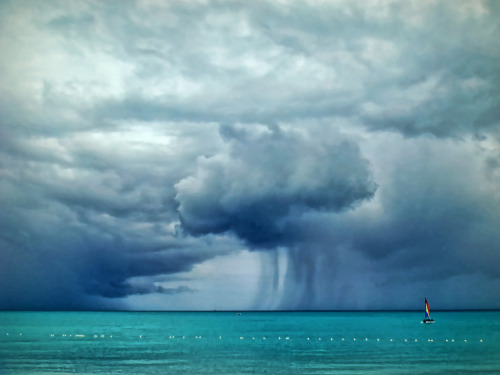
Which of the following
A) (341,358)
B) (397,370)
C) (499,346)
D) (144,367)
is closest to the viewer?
(397,370)

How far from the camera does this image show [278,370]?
8219 cm

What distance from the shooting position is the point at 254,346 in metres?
126

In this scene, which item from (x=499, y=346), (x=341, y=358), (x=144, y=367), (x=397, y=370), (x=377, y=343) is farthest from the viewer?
(x=377, y=343)

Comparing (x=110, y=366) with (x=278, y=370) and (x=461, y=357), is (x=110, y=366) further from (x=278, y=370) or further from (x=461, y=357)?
(x=461, y=357)

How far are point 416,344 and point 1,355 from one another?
81324 millimetres

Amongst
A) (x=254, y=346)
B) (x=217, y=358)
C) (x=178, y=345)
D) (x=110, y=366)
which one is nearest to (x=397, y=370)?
(x=217, y=358)

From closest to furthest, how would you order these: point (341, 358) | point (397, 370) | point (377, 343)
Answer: point (397, 370) → point (341, 358) → point (377, 343)

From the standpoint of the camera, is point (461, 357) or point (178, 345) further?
point (178, 345)

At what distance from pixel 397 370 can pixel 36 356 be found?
6014cm

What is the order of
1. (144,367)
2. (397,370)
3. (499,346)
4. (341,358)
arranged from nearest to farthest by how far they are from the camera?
1. (397,370)
2. (144,367)
3. (341,358)
4. (499,346)

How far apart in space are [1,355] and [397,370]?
66079 millimetres

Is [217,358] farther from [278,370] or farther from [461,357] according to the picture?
[461,357]

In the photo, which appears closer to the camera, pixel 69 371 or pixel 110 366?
pixel 69 371

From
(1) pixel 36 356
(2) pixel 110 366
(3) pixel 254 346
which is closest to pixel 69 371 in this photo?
(2) pixel 110 366
